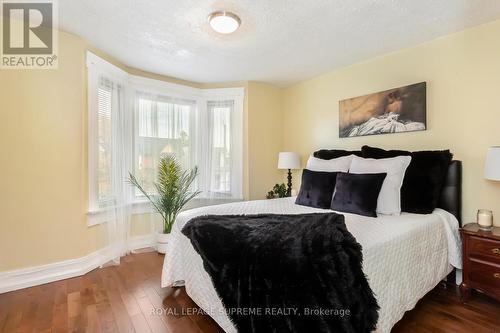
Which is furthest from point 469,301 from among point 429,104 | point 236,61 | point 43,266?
point 43,266

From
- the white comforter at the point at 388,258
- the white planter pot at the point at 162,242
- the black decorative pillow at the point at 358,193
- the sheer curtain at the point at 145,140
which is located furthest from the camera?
the white planter pot at the point at 162,242

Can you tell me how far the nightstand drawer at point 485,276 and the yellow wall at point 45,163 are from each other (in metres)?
3.63

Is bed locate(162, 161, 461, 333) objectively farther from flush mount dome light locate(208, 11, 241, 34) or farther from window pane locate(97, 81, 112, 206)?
flush mount dome light locate(208, 11, 241, 34)

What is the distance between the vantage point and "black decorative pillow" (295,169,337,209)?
8.38 feet

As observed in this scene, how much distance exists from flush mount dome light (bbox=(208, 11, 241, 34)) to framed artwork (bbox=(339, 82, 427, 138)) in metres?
1.82

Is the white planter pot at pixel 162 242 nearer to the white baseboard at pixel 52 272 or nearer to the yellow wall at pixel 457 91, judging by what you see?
the white baseboard at pixel 52 272

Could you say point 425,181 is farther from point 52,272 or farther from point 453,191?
point 52,272

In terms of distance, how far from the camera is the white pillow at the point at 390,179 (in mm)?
2209

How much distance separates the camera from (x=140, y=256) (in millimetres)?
3117

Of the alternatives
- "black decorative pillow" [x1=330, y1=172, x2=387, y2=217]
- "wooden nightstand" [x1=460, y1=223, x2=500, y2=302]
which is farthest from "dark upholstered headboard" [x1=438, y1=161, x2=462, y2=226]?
"black decorative pillow" [x1=330, y1=172, x2=387, y2=217]

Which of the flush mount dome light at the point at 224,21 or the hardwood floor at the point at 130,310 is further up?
the flush mount dome light at the point at 224,21

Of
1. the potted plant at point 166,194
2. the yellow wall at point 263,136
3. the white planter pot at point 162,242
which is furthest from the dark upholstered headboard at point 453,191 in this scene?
the white planter pot at point 162,242

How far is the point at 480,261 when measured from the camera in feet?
6.39

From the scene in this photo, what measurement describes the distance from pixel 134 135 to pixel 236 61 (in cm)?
166
